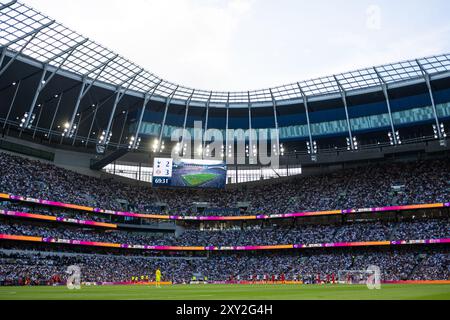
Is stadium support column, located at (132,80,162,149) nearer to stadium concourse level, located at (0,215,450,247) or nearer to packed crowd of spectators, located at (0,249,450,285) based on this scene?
stadium concourse level, located at (0,215,450,247)

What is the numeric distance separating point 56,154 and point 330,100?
48.4m

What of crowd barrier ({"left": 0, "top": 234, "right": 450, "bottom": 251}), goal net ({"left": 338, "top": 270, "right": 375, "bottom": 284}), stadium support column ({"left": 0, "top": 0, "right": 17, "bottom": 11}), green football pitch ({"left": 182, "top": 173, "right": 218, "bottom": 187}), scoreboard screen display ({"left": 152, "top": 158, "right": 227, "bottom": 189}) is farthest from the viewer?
green football pitch ({"left": 182, "top": 173, "right": 218, "bottom": 187})

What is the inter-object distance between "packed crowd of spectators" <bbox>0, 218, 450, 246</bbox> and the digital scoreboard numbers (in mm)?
10295

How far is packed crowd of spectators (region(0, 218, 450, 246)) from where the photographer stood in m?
58.0

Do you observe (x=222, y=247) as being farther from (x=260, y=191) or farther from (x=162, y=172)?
(x=162, y=172)

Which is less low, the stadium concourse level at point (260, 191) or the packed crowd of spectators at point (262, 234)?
the stadium concourse level at point (260, 191)

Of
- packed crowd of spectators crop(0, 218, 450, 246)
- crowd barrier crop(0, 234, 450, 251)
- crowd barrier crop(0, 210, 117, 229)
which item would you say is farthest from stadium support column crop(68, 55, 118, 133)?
crowd barrier crop(0, 234, 450, 251)

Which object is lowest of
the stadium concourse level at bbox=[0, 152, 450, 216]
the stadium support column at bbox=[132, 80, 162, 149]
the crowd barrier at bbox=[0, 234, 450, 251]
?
the crowd barrier at bbox=[0, 234, 450, 251]

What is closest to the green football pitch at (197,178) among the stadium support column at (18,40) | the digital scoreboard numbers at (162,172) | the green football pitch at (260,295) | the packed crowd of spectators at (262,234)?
A: the digital scoreboard numbers at (162,172)

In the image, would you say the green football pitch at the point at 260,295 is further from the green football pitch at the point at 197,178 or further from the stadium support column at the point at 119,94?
the green football pitch at the point at 197,178

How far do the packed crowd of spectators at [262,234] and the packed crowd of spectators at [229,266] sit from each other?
95.5 inches

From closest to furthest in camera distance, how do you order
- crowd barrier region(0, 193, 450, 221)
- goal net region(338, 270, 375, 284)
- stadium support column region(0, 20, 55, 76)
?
1. goal net region(338, 270, 375, 284)
2. stadium support column region(0, 20, 55, 76)
3. crowd barrier region(0, 193, 450, 221)

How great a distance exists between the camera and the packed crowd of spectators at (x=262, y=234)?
58.0 meters

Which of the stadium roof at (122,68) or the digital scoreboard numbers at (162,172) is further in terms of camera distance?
the digital scoreboard numbers at (162,172)
